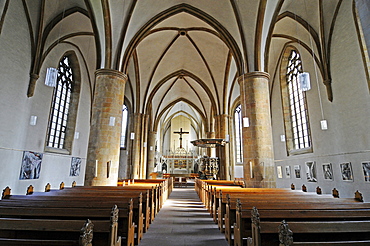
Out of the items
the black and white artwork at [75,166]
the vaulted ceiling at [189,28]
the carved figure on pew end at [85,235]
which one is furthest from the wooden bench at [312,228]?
the black and white artwork at [75,166]

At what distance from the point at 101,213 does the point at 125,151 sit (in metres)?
→ 17.4

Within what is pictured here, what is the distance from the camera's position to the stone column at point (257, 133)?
28.8 feet

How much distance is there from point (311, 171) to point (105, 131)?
1079cm

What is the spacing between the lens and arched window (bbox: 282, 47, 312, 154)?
12.9 metres

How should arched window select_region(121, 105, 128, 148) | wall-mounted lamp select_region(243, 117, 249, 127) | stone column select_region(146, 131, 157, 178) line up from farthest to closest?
1. stone column select_region(146, 131, 157, 178)
2. arched window select_region(121, 105, 128, 148)
3. wall-mounted lamp select_region(243, 117, 249, 127)

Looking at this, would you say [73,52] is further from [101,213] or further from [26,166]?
[101,213]

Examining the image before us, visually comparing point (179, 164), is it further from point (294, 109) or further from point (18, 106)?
point (18, 106)

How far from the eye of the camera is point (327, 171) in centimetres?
1044

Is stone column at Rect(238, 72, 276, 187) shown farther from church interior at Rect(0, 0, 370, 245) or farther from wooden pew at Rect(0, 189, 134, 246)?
wooden pew at Rect(0, 189, 134, 246)

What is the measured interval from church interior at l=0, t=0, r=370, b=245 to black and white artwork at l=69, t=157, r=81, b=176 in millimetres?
65

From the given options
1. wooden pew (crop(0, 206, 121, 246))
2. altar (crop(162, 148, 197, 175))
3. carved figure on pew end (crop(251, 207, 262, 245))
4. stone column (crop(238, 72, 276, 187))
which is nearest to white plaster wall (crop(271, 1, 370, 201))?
stone column (crop(238, 72, 276, 187))

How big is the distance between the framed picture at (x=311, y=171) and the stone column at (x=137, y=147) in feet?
39.5

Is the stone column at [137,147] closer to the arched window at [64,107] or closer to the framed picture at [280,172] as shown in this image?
the arched window at [64,107]

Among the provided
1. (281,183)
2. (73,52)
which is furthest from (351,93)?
(73,52)
